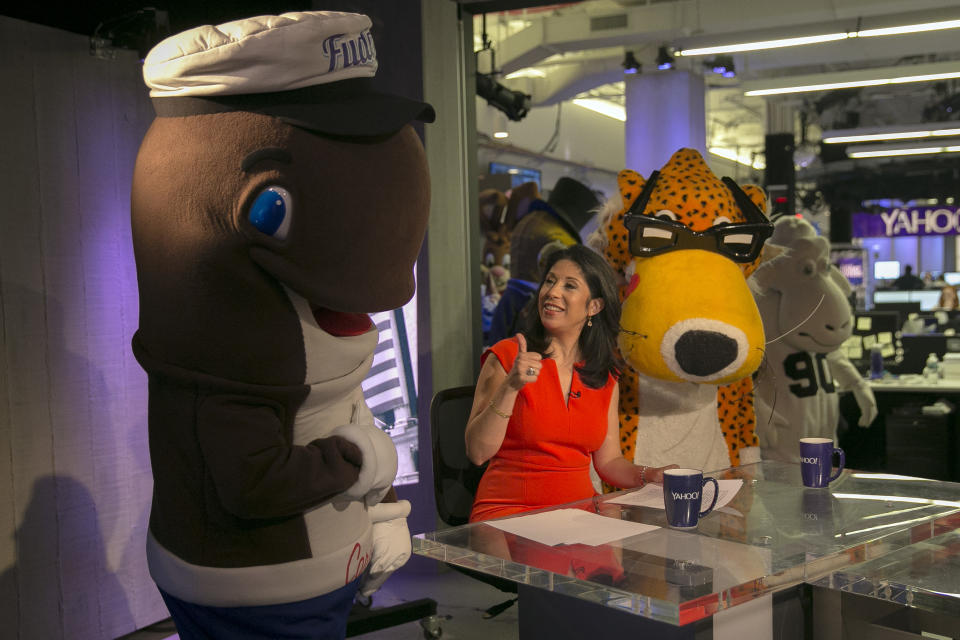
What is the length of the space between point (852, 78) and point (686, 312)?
6.56 meters

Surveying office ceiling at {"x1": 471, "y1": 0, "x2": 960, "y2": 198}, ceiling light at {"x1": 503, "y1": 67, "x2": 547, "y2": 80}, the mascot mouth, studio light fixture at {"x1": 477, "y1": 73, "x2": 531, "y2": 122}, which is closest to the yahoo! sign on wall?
office ceiling at {"x1": 471, "y1": 0, "x2": 960, "y2": 198}

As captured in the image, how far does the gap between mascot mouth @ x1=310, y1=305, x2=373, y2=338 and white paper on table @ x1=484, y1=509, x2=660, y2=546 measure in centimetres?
51

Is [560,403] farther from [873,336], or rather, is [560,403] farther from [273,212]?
[873,336]

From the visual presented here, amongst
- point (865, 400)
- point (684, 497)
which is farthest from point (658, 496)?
point (865, 400)

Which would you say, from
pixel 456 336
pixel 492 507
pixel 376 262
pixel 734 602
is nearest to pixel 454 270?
pixel 456 336

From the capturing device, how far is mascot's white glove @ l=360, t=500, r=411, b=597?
1875mm

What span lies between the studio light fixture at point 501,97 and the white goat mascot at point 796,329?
251cm

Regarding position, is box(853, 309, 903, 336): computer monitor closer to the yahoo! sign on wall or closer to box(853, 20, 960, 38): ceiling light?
box(853, 20, 960, 38): ceiling light

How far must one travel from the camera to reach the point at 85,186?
10.6ft

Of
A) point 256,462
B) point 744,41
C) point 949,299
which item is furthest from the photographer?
point 949,299

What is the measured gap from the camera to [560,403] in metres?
2.57

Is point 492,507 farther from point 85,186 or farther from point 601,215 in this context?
point 85,186

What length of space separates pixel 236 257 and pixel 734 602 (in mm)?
981

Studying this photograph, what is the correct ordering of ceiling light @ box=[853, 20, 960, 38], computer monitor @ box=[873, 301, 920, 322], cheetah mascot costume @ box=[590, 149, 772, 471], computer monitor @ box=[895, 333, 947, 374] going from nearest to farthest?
cheetah mascot costume @ box=[590, 149, 772, 471], ceiling light @ box=[853, 20, 960, 38], computer monitor @ box=[895, 333, 947, 374], computer monitor @ box=[873, 301, 920, 322]
